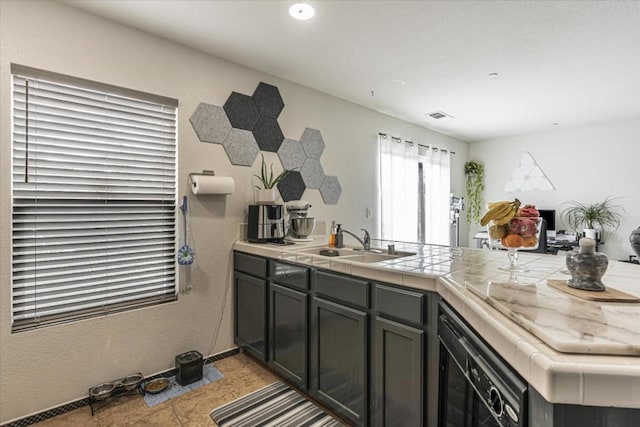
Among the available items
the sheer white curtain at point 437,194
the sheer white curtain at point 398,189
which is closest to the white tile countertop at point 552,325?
the sheer white curtain at point 398,189

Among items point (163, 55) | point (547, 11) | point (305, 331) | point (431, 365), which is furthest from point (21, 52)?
point (547, 11)

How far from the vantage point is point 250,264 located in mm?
2502

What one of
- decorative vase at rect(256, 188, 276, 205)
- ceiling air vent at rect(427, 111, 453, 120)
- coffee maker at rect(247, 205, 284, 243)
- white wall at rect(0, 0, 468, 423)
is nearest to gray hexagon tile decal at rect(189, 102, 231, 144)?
white wall at rect(0, 0, 468, 423)

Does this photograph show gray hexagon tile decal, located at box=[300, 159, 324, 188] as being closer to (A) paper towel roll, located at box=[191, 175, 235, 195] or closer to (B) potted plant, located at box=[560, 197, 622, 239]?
(A) paper towel roll, located at box=[191, 175, 235, 195]

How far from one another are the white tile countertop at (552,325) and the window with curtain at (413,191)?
2.71m

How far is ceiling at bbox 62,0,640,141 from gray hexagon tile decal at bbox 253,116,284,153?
453 mm

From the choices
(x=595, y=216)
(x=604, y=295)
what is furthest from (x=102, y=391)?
(x=595, y=216)

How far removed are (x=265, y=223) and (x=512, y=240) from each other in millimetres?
1756

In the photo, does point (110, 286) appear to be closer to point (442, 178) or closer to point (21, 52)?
point (21, 52)

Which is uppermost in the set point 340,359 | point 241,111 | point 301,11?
point 301,11

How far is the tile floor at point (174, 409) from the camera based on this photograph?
72.9 inches

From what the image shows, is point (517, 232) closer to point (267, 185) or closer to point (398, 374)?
point (398, 374)

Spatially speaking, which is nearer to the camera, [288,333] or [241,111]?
[288,333]

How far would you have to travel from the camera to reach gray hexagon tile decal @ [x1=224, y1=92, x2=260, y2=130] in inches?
107
